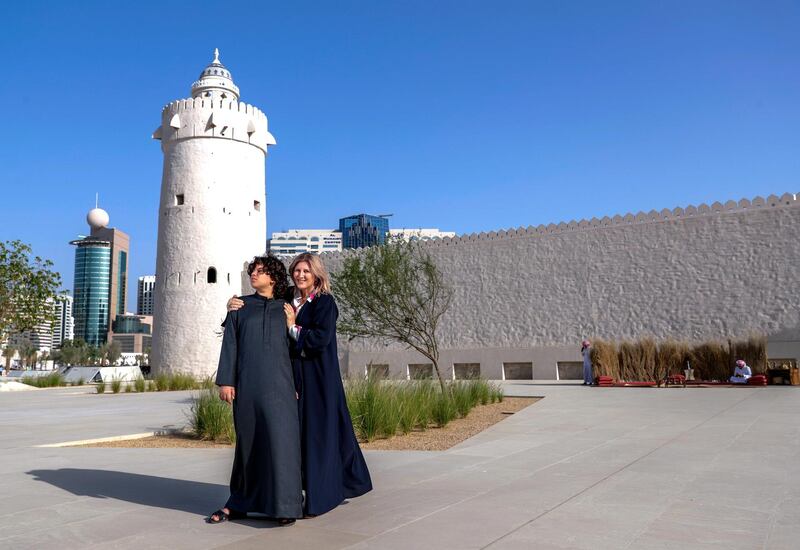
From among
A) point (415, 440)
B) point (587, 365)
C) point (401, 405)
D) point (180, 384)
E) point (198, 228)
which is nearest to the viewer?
point (415, 440)

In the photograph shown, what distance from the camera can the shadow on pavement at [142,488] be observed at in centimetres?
385

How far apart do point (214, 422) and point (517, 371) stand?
14.3 metres

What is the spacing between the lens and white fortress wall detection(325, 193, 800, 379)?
16219mm

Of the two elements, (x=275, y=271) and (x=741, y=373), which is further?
(x=741, y=373)

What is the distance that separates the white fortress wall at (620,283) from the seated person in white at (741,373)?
2.95 m

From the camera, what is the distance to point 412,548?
9.13 ft

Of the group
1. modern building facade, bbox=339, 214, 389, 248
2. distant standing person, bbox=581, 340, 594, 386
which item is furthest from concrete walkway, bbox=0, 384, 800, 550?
modern building facade, bbox=339, 214, 389, 248

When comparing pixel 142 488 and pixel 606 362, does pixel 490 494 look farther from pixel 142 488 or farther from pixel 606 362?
pixel 606 362

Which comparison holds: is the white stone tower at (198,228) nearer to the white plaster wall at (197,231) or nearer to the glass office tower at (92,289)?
the white plaster wall at (197,231)

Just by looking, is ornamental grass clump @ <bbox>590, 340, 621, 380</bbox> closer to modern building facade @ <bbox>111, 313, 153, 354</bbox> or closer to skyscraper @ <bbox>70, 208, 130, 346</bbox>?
modern building facade @ <bbox>111, 313, 153, 354</bbox>

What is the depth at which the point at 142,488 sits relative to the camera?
429 centimetres

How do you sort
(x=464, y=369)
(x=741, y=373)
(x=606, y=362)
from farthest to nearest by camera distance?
(x=464, y=369)
(x=606, y=362)
(x=741, y=373)

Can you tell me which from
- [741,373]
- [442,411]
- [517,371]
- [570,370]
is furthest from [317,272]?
[517,371]

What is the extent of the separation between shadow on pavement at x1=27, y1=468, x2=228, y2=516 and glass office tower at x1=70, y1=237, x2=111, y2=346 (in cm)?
11986
